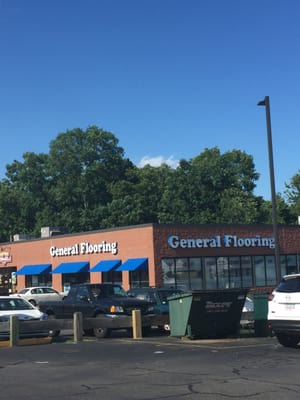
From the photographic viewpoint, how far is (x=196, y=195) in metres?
74.0

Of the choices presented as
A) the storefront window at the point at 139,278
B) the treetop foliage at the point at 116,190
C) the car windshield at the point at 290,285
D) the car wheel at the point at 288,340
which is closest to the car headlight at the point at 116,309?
the car wheel at the point at 288,340

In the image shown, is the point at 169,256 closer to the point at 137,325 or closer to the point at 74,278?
the point at 74,278

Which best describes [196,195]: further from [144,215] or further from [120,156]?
[120,156]

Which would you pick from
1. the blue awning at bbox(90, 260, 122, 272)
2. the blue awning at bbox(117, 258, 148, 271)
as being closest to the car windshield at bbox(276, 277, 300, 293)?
the blue awning at bbox(117, 258, 148, 271)

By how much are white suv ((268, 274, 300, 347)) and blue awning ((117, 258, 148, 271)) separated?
21.4 metres

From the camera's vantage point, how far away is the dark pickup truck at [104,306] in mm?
18402

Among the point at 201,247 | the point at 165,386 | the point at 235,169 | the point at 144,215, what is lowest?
the point at 165,386

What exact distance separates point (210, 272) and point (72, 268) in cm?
915

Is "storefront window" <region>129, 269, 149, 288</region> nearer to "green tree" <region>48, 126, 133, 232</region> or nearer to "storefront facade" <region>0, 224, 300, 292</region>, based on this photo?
"storefront facade" <region>0, 224, 300, 292</region>

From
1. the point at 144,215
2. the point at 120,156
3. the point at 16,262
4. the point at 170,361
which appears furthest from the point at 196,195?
the point at 170,361

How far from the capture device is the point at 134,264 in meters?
35.8

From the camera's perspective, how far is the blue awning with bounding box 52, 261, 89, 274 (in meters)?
Result: 39.5

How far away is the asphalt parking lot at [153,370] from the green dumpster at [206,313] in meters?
0.46

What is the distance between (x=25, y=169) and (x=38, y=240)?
139ft
